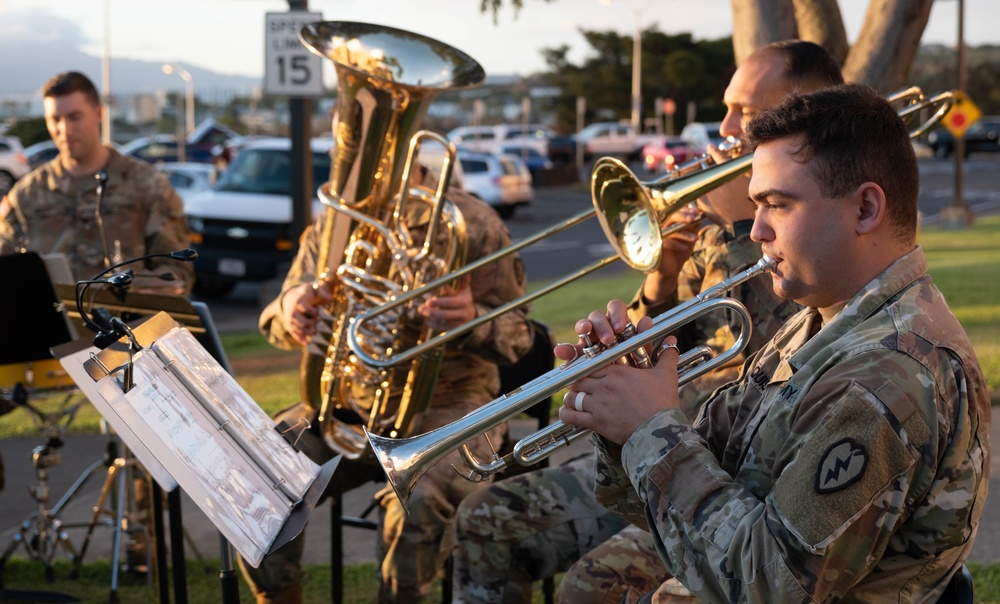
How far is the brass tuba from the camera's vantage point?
346cm

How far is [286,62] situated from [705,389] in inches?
218

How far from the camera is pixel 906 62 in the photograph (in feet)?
17.6

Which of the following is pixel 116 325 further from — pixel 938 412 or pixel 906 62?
pixel 906 62

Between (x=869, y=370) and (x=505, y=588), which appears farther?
(x=505, y=588)

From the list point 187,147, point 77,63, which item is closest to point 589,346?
point 187,147

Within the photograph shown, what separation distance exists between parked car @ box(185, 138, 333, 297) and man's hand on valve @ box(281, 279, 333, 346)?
762cm

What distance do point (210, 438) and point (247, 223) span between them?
32.5 ft

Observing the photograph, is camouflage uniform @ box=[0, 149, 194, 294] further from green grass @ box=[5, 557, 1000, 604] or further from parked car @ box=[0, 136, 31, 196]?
parked car @ box=[0, 136, 31, 196]

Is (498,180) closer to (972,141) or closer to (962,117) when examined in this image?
(962,117)

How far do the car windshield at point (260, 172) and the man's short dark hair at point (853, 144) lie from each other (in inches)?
408

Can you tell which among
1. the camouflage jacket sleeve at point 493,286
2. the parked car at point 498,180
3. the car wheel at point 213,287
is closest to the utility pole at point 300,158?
the car wheel at point 213,287

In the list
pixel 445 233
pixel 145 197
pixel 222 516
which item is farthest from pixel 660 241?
pixel 145 197

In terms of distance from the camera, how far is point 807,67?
313cm

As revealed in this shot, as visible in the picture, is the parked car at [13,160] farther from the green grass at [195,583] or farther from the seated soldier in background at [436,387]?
the seated soldier in background at [436,387]
